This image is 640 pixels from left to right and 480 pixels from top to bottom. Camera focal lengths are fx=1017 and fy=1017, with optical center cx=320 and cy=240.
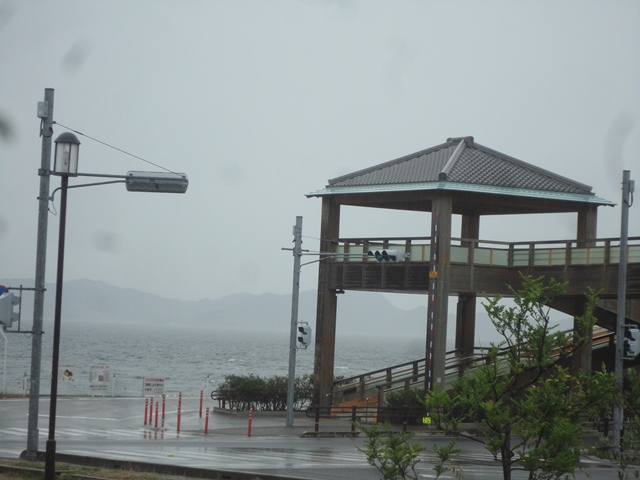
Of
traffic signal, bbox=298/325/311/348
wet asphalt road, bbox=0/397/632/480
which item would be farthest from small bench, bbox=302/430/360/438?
traffic signal, bbox=298/325/311/348

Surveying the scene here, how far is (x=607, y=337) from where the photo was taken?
41562 millimetres

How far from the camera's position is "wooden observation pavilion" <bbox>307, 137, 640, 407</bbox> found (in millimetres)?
37625

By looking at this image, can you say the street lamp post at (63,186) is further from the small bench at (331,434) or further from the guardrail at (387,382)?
the guardrail at (387,382)

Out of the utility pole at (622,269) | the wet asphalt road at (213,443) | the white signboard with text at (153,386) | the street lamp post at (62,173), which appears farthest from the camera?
the white signboard with text at (153,386)

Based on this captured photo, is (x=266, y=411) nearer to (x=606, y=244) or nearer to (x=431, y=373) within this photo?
(x=431, y=373)

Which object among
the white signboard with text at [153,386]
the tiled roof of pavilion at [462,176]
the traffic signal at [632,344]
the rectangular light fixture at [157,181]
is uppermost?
the tiled roof of pavilion at [462,176]

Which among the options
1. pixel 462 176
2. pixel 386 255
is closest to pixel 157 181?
pixel 386 255

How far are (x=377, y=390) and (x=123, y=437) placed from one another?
1324cm

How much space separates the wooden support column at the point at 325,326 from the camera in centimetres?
4162

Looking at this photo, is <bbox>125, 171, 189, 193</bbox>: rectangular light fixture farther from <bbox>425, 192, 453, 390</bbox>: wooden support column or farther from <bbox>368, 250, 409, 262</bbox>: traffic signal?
<bbox>368, 250, 409, 262</bbox>: traffic signal

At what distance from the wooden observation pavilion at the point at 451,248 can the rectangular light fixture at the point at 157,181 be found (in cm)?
1880

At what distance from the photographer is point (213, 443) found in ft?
96.4

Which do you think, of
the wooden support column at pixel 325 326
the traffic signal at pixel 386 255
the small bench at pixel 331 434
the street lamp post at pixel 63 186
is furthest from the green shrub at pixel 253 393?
the street lamp post at pixel 63 186

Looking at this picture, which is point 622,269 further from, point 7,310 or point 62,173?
point 7,310
